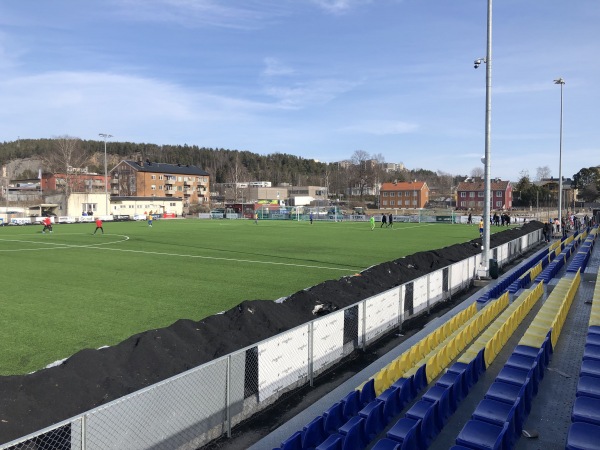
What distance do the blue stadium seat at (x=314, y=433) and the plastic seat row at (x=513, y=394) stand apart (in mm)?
1605

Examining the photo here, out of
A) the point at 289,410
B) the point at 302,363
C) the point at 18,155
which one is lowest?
the point at 289,410

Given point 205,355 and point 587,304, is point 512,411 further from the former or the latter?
point 587,304

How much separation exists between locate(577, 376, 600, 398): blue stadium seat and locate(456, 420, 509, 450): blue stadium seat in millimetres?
1610

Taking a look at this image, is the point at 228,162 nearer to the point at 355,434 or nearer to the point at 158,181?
the point at 158,181

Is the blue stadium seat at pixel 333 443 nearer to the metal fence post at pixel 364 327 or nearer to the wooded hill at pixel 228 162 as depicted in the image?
the metal fence post at pixel 364 327

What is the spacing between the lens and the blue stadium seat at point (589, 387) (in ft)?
19.9

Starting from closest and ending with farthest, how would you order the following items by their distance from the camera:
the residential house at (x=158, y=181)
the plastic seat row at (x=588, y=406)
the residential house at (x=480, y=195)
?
the plastic seat row at (x=588, y=406), the residential house at (x=480, y=195), the residential house at (x=158, y=181)

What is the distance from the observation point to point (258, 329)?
8.78 metres

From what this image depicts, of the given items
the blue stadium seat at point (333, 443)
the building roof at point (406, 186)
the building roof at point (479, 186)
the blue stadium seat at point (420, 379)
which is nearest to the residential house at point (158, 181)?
the building roof at point (406, 186)

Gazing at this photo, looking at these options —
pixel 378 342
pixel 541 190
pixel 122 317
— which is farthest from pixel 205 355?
pixel 541 190

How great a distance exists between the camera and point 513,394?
20.6 feet

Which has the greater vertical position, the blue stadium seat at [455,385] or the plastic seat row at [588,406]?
the plastic seat row at [588,406]

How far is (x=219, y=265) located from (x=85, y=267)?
20.1ft

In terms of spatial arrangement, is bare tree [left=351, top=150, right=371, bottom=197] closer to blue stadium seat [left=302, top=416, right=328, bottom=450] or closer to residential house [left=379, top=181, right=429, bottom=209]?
residential house [left=379, top=181, right=429, bottom=209]
